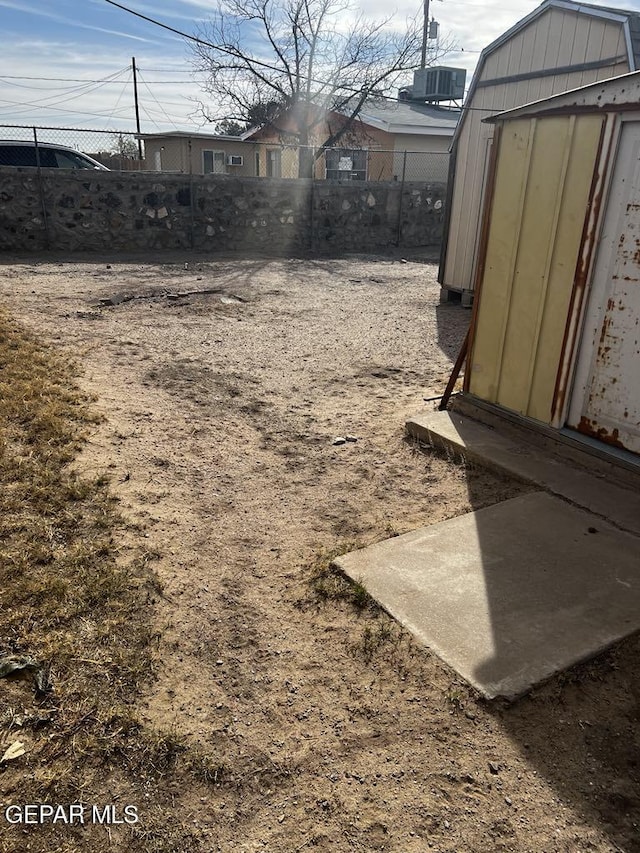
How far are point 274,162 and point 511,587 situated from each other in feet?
84.2

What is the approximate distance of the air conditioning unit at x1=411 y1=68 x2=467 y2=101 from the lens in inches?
993

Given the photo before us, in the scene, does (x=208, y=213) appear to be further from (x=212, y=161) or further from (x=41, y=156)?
(x=212, y=161)

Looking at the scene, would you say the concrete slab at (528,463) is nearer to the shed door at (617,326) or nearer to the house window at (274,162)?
the shed door at (617,326)

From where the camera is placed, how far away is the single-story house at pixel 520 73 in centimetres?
668

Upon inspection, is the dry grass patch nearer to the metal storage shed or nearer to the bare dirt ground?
the bare dirt ground

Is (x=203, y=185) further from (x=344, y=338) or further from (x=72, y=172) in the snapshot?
(x=344, y=338)

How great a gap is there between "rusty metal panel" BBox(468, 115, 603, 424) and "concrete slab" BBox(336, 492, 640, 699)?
1.07 m

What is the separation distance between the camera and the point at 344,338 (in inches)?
296

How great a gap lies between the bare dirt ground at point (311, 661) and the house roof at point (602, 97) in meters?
2.23

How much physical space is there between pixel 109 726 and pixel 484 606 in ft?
5.18

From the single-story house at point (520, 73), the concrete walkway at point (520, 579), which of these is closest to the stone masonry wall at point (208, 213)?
the single-story house at point (520, 73)

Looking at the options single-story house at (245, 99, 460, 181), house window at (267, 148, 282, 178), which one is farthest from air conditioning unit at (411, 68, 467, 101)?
house window at (267, 148, 282, 178)

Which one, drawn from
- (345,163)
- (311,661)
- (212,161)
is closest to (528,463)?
(311,661)

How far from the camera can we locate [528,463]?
4.02 meters
